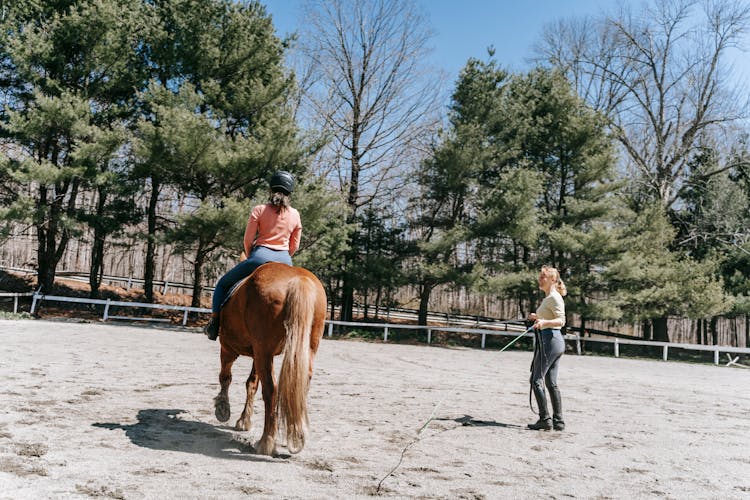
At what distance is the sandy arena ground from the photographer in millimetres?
3572

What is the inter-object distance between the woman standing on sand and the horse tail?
283 cm

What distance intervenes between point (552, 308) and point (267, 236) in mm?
3359

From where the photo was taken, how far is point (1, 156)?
60.0 feet

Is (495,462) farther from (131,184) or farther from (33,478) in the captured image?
(131,184)

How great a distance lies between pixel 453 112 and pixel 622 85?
492 inches

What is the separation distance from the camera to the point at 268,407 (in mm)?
4316

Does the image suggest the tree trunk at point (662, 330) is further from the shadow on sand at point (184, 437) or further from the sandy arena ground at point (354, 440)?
the shadow on sand at point (184, 437)

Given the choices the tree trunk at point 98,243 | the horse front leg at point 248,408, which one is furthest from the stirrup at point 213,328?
the tree trunk at point 98,243

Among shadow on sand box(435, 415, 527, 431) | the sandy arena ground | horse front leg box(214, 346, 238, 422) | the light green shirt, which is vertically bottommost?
shadow on sand box(435, 415, 527, 431)

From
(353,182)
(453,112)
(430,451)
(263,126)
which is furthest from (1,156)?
(430,451)

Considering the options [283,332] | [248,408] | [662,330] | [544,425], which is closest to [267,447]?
[283,332]

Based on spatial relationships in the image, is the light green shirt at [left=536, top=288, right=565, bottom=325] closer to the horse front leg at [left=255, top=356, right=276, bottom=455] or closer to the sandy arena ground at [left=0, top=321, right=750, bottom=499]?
the sandy arena ground at [left=0, top=321, right=750, bottom=499]

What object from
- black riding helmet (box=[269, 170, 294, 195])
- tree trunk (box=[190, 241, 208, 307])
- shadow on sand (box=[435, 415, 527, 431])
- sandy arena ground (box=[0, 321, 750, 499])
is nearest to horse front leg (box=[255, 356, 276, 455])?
sandy arena ground (box=[0, 321, 750, 499])

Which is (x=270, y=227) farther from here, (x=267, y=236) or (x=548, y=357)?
(x=548, y=357)
